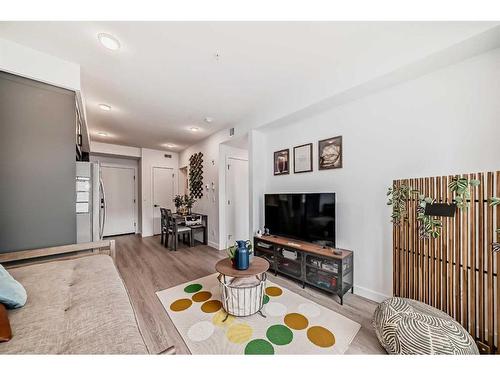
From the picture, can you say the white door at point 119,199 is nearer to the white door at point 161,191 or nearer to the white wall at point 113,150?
the white wall at point 113,150

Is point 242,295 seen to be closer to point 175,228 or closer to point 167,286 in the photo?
point 167,286

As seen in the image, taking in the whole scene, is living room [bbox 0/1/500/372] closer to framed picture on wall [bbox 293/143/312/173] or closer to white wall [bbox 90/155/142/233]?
framed picture on wall [bbox 293/143/312/173]

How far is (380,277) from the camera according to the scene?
2.12 m

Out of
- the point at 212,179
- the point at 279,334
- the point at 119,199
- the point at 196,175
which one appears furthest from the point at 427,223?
the point at 119,199

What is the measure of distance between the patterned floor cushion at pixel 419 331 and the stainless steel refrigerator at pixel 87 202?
3078 millimetres

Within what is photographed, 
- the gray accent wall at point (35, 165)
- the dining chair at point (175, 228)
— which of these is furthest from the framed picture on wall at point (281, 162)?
the gray accent wall at point (35, 165)

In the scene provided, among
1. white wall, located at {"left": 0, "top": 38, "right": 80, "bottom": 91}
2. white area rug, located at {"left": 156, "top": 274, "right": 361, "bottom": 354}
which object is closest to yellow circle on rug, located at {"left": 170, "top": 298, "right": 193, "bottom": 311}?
white area rug, located at {"left": 156, "top": 274, "right": 361, "bottom": 354}

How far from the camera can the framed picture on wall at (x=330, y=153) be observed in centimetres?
248

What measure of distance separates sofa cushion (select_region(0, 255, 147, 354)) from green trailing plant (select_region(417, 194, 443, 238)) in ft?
6.93

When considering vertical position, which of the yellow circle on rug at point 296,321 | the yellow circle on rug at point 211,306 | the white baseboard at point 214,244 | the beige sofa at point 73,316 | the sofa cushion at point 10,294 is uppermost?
the sofa cushion at point 10,294

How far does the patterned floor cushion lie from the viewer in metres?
1.19

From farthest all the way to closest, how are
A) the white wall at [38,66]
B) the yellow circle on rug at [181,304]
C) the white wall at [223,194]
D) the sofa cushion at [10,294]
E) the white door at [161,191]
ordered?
the white door at [161,191] → the white wall at [223,194] → the yellow circle on rug at [181,304] → the white wall at [38,66] → the sofa cushion at [10,294]

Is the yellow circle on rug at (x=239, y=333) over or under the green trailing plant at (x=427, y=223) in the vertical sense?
under

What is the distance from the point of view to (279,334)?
5.37 ft
